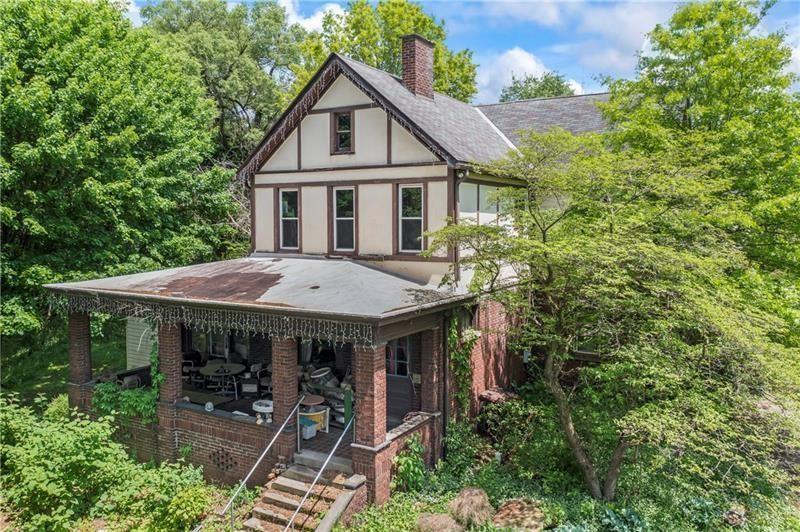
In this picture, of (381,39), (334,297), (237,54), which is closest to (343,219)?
(334,297)

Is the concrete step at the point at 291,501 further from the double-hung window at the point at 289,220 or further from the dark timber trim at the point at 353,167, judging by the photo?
the dark timber trim at the point at 353,167

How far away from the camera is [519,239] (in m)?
10.8

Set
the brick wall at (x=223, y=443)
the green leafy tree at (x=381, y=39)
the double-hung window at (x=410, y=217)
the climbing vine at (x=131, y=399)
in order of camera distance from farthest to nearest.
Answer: the green leafy tree at (x=381, y=39), the double-hung window at (x=410, y=217), the climbing vine at (x=131, y=399), the brick wall at (x=223, y=443)

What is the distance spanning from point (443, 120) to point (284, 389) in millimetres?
8797

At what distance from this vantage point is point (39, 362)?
20.6 m

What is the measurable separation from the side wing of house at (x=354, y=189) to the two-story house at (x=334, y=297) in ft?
0.13

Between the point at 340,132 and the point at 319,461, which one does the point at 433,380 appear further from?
the point at 340,132

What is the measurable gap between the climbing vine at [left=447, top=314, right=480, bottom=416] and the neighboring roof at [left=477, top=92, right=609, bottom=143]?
30.2 ft

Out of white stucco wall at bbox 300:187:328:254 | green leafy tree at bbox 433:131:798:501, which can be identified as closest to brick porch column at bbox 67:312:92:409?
white stucco wall at bbox 300:187:328:254

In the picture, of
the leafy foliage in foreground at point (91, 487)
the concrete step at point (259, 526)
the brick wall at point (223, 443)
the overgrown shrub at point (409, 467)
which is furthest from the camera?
the brick wall at point (223, 443)

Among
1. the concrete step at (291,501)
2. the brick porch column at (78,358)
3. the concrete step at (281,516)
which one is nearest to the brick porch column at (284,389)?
the concrete step at (291,501)

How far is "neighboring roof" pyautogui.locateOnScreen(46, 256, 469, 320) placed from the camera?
11023 millimetres

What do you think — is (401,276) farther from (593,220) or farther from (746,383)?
(746,383)

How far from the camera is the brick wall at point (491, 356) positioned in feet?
47.2
